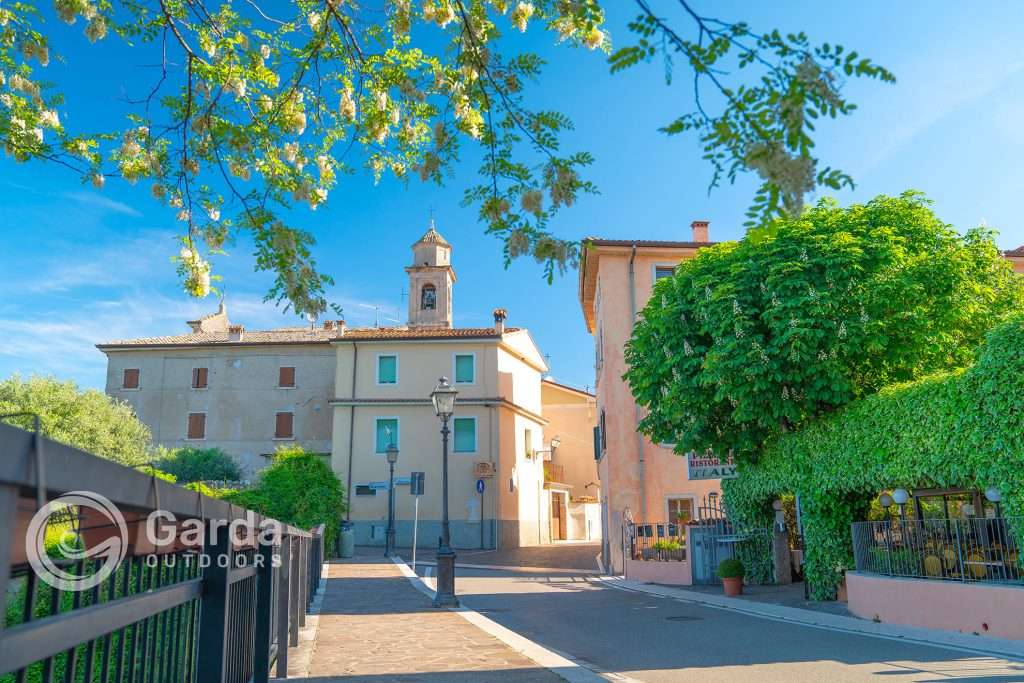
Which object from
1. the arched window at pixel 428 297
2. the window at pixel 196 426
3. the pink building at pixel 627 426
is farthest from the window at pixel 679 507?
the window at pixel 196 426

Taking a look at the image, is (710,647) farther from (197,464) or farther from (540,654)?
(197,464)

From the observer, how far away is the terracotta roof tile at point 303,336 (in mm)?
39969

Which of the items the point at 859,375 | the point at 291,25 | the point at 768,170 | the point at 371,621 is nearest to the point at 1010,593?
the point at 859,375

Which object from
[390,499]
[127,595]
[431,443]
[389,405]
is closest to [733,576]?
[127,595]

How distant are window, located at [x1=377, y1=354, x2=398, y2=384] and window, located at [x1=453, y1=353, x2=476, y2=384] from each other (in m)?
2.99

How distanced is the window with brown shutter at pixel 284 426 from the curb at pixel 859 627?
93.5 feet

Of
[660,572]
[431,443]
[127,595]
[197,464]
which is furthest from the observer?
[431,443]

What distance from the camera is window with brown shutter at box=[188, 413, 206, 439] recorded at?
139 ft

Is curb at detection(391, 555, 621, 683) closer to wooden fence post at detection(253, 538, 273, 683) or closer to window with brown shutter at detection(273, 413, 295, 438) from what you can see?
wooden fence post at detection(253, 538, 273, 683)

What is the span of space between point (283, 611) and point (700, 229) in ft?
81.0

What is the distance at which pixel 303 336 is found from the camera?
45.1 meters

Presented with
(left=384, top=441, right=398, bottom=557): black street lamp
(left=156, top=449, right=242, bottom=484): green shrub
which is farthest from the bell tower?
(left=384, top=441, right=398, bottom=557): black street lamp

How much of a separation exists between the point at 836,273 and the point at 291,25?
11453mm

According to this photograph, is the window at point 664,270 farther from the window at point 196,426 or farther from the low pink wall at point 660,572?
the window at point 196,426
